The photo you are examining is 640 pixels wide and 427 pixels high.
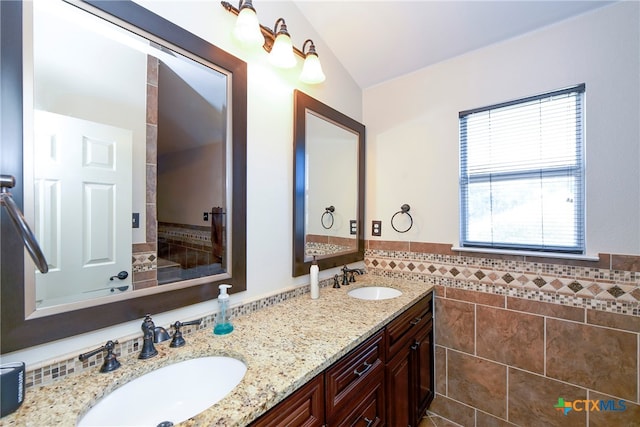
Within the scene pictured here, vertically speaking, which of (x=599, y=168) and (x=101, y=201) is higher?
(x=599, y=168)

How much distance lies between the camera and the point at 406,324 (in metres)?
1.48

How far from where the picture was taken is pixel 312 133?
169cm

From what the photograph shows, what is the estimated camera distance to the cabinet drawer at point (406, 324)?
133 cm

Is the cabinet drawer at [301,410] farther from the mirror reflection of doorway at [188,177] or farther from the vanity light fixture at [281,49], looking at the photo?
the vanity light fixture at [281,49]

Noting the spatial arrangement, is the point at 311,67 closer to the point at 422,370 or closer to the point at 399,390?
the point at 399,390

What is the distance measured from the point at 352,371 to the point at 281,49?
1.55m

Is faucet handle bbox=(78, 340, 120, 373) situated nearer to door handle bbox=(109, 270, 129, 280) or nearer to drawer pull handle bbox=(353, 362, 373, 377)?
door handle bbox=(109, 270, 129, 280)

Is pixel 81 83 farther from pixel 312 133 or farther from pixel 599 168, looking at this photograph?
pixel 599 168

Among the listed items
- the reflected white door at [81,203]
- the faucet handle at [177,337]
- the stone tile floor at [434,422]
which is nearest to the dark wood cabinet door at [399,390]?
the stone tile floor at [434,422]

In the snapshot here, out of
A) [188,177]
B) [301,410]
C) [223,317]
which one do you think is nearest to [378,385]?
[301,410]

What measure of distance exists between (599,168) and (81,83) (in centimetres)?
230

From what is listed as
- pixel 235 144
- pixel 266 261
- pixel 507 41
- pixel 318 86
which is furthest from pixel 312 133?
pixel 507 41

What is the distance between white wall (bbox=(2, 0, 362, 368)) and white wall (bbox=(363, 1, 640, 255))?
779 millimetres

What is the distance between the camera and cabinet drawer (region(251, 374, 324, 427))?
732 mm
